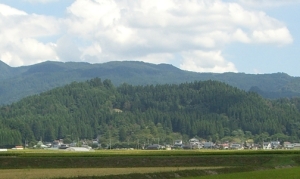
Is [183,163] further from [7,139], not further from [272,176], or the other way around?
[7,139]

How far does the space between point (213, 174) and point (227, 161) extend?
18.5 m

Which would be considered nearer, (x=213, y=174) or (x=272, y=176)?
(x=272, y=176)

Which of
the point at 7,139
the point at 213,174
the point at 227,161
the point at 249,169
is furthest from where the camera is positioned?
the point at 7,139

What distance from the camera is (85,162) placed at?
255 feet

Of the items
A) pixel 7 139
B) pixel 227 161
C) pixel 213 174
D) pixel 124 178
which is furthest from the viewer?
pixel 7 139

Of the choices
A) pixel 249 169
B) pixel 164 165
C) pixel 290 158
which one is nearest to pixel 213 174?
pixel 249 169

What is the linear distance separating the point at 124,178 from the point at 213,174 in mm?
11027

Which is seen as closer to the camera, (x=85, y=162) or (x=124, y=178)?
(x=124, y=178)

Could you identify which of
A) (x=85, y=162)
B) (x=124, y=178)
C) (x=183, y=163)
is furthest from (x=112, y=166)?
(x=124, y=178)

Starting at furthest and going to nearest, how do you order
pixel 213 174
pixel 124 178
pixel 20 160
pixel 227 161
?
pixel 227 161 → pixel 20 160 → pixel 213 174 → pixel 124 178

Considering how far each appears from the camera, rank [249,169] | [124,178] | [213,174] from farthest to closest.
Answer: [249,169], [213,174], [124,178]

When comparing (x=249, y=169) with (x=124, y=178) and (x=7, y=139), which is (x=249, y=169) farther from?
(x=7, y=139)

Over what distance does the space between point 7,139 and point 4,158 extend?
124791mm

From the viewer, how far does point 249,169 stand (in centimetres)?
6988
